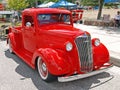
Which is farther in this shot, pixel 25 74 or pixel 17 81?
pixel 25 74

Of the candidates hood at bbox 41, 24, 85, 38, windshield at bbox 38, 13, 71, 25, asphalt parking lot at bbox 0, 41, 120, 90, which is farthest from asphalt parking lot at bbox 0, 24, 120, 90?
windshield at bbox 38, 13, 71, 25

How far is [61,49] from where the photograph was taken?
17.4ft

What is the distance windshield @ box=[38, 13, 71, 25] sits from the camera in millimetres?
6340

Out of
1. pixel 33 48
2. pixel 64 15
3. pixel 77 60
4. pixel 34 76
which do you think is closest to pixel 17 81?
pixel 34 76

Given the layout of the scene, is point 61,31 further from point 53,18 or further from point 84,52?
point 53,18

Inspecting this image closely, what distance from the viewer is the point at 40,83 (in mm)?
5402

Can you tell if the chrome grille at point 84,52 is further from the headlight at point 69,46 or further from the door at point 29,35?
the door at point 29,35

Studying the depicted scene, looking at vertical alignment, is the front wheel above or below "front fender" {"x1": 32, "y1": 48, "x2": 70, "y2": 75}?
below

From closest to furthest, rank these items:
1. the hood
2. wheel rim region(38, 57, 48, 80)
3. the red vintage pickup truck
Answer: the red vintage pickup truck → the hood → wheel rim region(38, 57, 48, 80)

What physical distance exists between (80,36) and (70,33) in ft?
1.06

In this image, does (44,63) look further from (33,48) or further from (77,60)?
(33,48)

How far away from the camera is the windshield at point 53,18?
6.34 meters

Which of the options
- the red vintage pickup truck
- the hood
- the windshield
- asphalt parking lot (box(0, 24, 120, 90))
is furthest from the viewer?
the windshield

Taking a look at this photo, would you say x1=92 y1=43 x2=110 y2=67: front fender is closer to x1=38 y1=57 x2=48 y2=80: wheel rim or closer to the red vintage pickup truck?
the red vintage pickup truck
